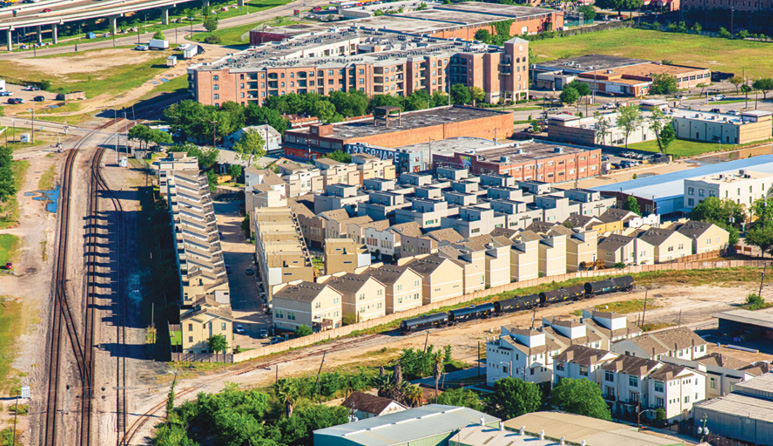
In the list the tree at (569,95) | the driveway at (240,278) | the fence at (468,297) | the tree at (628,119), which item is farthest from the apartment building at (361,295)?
the tree at (569,95)

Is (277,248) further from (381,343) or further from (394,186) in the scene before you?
(394,186)

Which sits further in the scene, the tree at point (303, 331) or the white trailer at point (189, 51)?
the white trailer at point (189, 51)

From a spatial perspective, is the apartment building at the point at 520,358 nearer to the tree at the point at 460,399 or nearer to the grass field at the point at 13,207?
the tree at the point at 460,399

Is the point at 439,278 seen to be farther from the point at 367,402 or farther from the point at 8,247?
the point at 8,247

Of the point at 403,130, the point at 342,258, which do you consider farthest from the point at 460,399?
the point at 403,130

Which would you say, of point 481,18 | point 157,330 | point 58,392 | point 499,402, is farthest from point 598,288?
point 481,18

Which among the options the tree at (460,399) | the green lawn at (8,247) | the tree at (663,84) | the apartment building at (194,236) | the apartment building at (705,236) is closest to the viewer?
the tree at (460,399)
